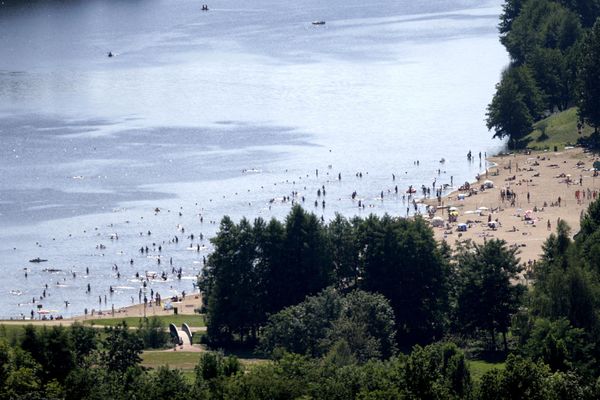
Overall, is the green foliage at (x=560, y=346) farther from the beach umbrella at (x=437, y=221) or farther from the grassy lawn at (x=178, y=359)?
the beach umbrella at (x=437, y=221)

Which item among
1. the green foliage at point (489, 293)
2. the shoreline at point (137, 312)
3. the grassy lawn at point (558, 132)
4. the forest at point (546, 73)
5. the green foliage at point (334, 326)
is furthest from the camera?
the forest at point (546, 73)

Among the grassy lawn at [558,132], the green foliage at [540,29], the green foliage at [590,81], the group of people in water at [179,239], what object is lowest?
the group of people in water at [179,239]

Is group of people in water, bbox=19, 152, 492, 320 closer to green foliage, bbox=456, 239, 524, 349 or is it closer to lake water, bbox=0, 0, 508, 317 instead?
lake water, bbox=0, 0, 508, 317

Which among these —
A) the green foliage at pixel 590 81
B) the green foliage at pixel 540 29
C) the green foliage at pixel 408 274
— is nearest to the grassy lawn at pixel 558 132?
the green foliage at pixel 590 81

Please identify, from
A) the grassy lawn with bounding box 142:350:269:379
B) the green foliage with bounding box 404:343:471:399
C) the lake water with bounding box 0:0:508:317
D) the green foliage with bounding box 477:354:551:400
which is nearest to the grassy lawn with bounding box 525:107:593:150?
the lake water with bounding box 0:0:508:317

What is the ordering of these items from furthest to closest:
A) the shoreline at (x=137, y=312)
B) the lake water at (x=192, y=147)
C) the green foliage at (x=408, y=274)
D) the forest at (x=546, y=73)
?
the forest at (x=546, y=73) → the lake water at (x=192, y=147) → the shoreline at (x=137, y=312) → the green foliage at (x=408, y=274)

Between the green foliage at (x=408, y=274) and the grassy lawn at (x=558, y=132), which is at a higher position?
the grassy lawn at (x=558, y=132)

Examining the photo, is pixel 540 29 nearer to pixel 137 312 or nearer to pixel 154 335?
pixel 137 312

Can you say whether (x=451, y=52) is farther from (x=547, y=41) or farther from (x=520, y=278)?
(x=520, y=278)
